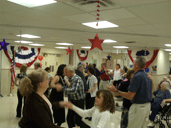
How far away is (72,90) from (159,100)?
2613mm

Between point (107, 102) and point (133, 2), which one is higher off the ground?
point (133, 2)

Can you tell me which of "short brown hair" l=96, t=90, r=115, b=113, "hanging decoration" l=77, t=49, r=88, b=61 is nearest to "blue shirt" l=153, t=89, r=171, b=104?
"short brown hair" l=96, t=90, r=115, b=113

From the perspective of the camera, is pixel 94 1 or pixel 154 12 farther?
pixel 154 12

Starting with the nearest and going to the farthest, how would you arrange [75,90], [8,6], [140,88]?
1. [140,88]
2. [8,6]
3. [75,90]

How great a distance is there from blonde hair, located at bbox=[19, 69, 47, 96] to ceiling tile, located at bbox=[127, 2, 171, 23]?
192 centimetres

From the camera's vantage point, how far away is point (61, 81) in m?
3.95

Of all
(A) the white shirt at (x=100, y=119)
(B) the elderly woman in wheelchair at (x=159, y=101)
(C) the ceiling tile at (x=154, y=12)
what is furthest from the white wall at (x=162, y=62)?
(A) the white shirt at (x=100, y=119)

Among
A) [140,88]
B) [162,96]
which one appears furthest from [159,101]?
[140,88]

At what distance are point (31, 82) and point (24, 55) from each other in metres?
9.24

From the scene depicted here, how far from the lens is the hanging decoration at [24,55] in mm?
9503

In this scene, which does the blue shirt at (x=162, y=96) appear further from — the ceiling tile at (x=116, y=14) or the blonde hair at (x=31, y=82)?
the blonde hair at (x=31, y=82)

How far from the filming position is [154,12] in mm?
3047

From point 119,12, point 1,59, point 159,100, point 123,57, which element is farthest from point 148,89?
point 123,57

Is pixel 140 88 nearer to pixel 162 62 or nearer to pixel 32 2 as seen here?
pixel 32 2
